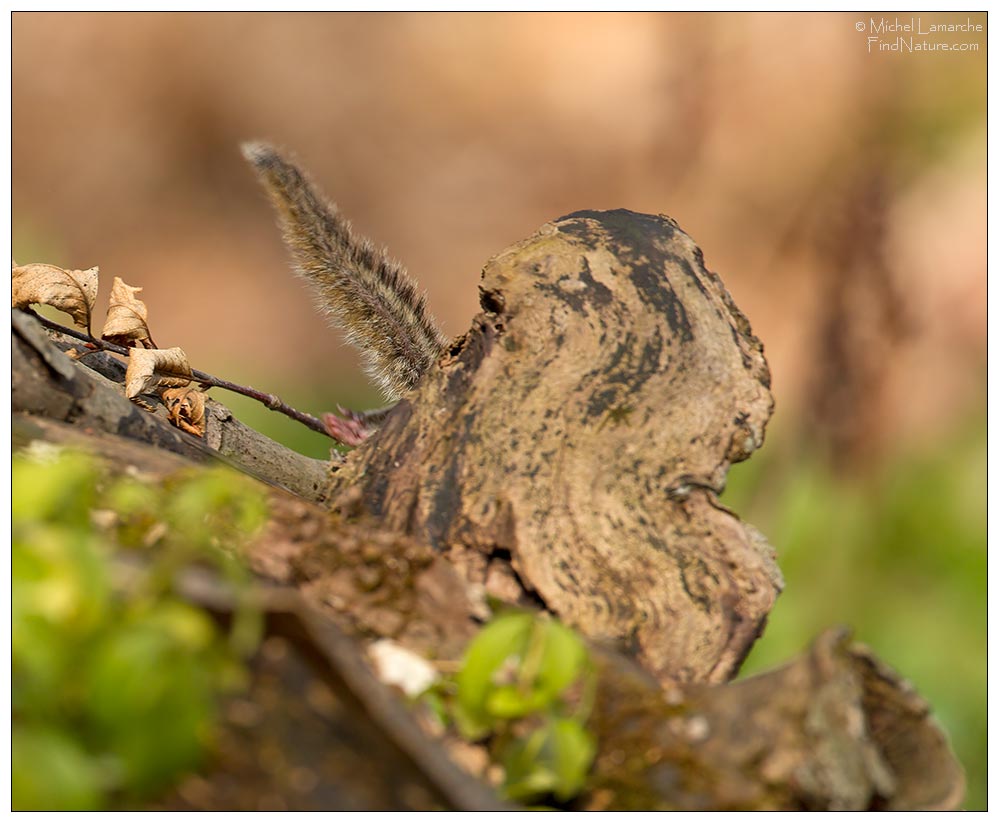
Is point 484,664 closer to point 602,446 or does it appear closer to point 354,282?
point 602,446

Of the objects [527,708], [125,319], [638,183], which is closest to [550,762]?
[527,708]

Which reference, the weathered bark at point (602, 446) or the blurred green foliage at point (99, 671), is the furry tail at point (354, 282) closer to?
the weathered bark at point (602, 446)

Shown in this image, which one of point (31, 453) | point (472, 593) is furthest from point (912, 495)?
point (31, 453)

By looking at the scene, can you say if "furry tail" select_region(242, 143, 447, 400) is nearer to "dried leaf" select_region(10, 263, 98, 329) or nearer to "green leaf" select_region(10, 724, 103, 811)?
"dried leaf" select_region(10, 263, 98, 329)

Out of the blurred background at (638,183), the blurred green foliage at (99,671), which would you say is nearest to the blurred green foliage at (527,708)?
the blurred green foliage at (99,671)

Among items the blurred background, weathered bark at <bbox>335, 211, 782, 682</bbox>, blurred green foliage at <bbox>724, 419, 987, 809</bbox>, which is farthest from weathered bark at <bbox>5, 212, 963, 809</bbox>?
the blurred background
